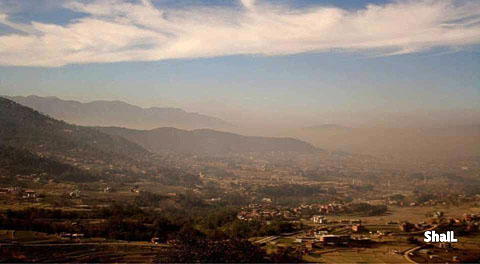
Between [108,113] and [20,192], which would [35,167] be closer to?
[20,192]

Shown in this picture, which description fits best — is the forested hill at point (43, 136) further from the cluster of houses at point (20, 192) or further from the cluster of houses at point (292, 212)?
the cluster of houses at point (292, 212)

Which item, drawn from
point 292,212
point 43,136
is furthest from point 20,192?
point 43,136

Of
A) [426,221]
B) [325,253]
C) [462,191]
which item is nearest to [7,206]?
[325,253]

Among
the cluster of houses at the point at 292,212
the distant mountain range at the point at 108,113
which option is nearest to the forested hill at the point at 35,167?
the cluster of houses at the point at 292,212

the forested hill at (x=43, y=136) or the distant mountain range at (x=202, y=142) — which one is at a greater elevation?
the forested hill at (x=43, y=136)

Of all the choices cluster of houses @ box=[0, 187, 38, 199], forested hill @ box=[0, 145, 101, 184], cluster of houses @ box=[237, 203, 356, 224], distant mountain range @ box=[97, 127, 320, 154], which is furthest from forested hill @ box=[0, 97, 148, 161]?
cluster of houses @ box=[237, 203, 356, 224]

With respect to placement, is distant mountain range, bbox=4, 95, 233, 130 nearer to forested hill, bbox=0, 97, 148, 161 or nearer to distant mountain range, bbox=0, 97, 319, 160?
distant mountain range, bbox=0, 97, 319, 160

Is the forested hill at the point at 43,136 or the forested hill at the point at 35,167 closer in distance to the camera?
the forested hill at the point at 35,167

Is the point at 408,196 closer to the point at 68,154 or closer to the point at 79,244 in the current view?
the point at 79,244
